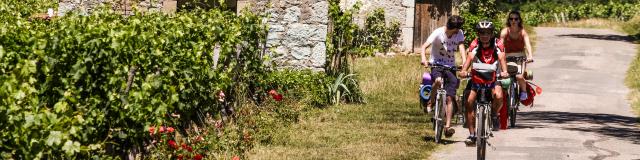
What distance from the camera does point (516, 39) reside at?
14211 mm

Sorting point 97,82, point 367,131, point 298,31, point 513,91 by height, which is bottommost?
point 367,131

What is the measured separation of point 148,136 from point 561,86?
532 inches

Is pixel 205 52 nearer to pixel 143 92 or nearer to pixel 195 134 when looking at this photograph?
pixel 195 134

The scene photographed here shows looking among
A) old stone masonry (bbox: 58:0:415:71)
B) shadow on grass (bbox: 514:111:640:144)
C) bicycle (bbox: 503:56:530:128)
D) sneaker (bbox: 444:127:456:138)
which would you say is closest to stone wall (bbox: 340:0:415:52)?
shadow on grass (bbox: 514:111:640:144)

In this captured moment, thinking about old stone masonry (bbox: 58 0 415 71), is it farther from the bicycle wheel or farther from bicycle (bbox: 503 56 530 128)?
the bicycle wheel

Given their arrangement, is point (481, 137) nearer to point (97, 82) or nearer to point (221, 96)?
point (221, 96)

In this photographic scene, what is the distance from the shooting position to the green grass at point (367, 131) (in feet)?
37.0

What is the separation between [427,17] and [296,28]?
12.2m

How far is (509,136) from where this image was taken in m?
13.3

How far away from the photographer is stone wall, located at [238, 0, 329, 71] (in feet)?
53.5

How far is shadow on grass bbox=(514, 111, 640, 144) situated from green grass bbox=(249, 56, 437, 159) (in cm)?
150

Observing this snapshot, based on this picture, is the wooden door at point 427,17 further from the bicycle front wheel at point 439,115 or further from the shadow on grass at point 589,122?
the bicycle front wheel at point 439,115

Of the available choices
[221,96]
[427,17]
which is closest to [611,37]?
[427,17]

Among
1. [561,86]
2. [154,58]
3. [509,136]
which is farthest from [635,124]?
[154,58]
